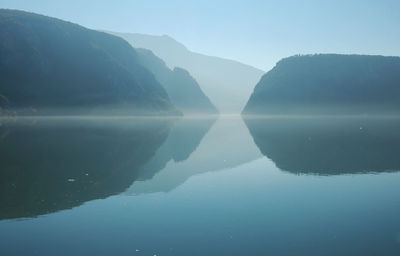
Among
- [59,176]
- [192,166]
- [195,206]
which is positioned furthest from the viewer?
[192,166]

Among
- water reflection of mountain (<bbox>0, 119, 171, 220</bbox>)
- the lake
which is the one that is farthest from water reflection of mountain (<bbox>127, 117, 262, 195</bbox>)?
water reflection of mountain (<bbox>0, 119, 171, 220</bbox>)

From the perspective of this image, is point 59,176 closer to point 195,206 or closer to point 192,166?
point 195,206

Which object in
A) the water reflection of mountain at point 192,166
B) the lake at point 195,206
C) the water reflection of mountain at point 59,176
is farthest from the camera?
the water reflection of mountain at point 192,166

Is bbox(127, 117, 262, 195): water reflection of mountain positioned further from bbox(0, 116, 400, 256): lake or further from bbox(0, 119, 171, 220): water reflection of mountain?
bbox(0, 119, 171, 220): water reflection of mountain

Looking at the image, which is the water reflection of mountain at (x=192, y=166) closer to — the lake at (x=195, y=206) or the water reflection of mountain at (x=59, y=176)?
the lake at (x=195, y=206)

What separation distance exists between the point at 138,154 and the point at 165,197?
24.1 metres

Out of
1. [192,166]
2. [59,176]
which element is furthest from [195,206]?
[192,166]

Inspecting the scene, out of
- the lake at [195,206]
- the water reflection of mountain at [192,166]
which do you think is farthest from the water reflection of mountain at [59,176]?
the water reflection of mountain at [192,166]

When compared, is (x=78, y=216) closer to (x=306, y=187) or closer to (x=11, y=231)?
(x=11, y=231)

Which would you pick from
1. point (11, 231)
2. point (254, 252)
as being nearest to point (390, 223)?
point (254, 252)

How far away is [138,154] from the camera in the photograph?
50.2 metres

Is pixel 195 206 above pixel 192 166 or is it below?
above

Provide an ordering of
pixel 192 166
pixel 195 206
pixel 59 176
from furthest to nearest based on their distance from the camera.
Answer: pixel 192 166, pixel 59 176, pixel 195 206

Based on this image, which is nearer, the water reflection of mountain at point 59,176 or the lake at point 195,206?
the lake at point 195,206
